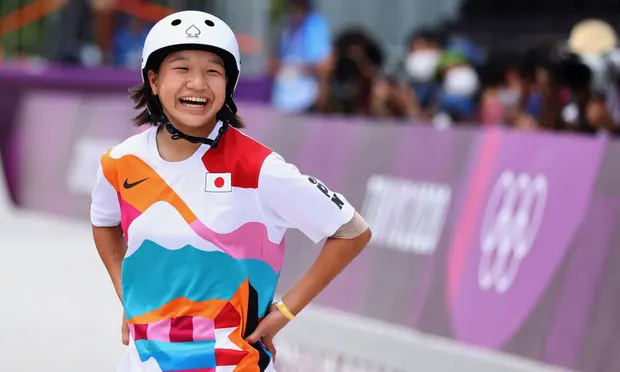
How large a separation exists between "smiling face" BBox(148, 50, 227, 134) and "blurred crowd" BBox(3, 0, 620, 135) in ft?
22.4

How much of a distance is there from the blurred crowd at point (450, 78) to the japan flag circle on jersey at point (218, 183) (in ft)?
22.5

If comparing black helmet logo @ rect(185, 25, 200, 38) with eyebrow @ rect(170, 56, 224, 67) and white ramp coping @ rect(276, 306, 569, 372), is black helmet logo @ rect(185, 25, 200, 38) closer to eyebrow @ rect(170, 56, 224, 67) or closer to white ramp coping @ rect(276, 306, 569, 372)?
eyebrow @ rect(170, 56, 224, 67)

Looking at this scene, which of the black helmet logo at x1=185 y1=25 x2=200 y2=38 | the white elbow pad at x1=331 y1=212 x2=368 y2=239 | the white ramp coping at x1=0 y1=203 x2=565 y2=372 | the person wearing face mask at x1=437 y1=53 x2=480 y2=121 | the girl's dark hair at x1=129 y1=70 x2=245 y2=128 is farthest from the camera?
the person wearing face mask at x1=437 y1=53 x2=480 y2=121

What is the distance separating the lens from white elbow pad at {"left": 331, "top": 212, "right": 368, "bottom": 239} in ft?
15.1

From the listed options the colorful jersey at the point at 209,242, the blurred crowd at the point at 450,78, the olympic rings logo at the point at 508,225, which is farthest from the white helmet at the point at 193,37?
the blurred crowd at the point at 450,78

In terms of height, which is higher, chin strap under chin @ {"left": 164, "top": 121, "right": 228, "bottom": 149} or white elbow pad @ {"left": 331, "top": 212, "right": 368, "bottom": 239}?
chin strap under chin @ {"left": 164, "top": 121, "right": 228, "bottom": 149}

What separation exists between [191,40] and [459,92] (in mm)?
10336

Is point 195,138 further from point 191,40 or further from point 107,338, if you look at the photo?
point 107,338

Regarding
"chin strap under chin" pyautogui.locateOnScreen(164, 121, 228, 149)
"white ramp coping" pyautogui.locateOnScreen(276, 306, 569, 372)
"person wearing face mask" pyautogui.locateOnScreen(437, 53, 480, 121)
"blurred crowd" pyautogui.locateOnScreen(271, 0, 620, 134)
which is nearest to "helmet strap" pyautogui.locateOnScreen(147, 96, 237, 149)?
"chin strap under chin" pyautogui.locateOnScreen(164, 121, 228, 149)

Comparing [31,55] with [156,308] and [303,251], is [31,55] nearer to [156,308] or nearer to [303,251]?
[303,251]

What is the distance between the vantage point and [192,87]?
447 centimetres

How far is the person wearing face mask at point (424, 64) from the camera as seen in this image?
1550 centimetres

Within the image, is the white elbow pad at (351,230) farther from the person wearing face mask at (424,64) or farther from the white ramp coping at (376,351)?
the person wearing face mask at (424,64)

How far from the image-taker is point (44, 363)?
909 cm
